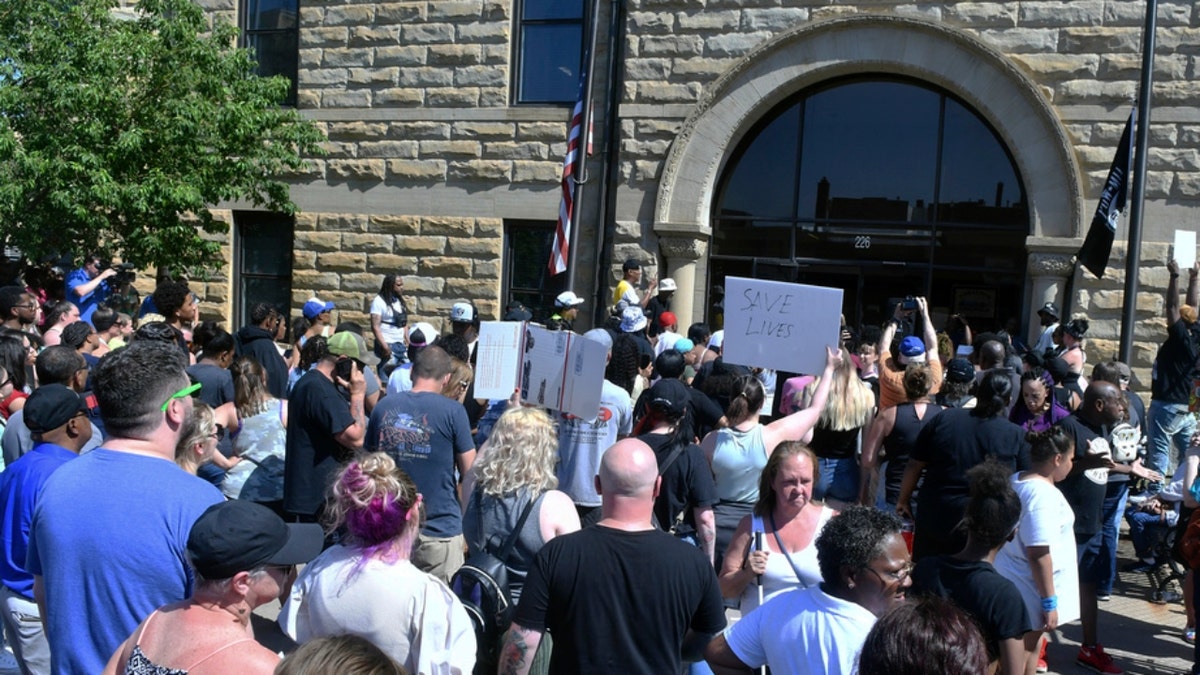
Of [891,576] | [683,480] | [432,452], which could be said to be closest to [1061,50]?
[683,480]

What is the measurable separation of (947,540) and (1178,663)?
2.07 meters

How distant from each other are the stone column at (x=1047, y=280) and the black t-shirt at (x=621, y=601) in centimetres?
914

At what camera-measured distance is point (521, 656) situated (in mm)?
3434

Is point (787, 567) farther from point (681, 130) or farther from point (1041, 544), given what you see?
point (681, 130)

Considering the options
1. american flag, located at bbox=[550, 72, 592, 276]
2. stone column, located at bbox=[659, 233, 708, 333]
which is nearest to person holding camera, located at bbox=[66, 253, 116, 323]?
american flag, located at bbox=[550, 72, 592, 276]

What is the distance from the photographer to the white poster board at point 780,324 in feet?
19.5

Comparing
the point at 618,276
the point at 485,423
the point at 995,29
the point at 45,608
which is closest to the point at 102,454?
the point at 45,608

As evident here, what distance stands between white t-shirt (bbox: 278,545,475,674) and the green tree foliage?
31.6 feet

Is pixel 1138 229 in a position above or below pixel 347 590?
above

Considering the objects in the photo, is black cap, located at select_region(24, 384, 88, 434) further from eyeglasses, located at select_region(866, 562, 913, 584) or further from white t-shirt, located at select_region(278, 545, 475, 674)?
eyeglasses, located at select_region(866, 562, 913, 584)

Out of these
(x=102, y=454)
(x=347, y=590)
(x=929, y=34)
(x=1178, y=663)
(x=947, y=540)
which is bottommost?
(x=1178, y=663)

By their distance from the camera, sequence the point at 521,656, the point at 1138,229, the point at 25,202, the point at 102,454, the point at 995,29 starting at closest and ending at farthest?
the point at 102,454 → the point at 521,656 → the point at 1138,229 → the point at 995,29 → the point at 25,202

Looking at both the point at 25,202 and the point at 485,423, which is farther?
the point at 25,202

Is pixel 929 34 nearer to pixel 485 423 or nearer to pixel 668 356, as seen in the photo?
Result: pixel 668 356
